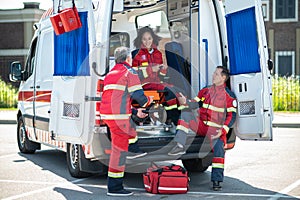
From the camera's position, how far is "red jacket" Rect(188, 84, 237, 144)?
856 centimetres

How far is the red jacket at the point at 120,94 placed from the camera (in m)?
7.92

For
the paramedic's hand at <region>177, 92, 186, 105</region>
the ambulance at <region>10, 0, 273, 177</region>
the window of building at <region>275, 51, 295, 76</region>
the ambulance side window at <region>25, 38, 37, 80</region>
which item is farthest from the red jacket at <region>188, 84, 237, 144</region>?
the window of building at <region>275, 51, 295, 76</region>

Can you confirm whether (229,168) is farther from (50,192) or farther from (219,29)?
(50,192)

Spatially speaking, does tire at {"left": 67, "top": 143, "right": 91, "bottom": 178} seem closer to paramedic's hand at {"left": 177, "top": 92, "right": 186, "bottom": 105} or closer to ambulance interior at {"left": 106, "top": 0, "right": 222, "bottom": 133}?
ambulance interior at {"left": 106, "top": 0, "right": 222, "bottom": 133}

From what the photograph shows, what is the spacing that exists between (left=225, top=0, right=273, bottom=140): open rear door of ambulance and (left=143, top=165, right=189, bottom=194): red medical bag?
112 centimetres

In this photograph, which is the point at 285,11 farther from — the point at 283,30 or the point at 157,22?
the point at 157,22

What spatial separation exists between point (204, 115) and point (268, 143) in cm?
550

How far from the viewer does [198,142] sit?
867 cm

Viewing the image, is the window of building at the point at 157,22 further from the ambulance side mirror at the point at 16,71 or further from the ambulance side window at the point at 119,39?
the ambulance side mirror at the point at 16,71

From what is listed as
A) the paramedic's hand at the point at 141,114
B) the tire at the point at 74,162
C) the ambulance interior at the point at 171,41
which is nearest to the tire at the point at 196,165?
the ambulance interior at the point at 171,41

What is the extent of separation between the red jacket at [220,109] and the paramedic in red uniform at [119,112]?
1071 mm

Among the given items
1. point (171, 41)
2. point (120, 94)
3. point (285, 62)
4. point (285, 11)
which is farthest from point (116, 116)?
point (285, 11)

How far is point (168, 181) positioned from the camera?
8.04 m

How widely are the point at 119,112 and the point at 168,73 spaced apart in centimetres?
200
